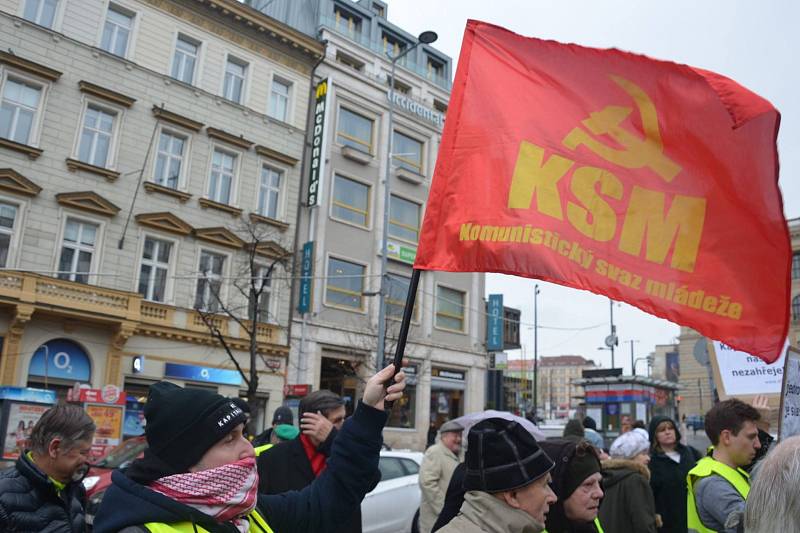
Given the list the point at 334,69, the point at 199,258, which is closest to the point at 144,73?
the point at 199,258

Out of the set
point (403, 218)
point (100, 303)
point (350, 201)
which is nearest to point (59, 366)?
point (100, 303)

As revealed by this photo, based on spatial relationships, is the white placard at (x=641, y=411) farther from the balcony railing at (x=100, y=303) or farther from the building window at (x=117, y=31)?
the building window at (x=117, y=31)

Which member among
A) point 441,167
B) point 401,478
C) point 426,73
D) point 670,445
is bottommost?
point 401,478

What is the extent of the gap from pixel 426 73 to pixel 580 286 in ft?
108

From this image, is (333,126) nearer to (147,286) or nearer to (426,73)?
(426,73)

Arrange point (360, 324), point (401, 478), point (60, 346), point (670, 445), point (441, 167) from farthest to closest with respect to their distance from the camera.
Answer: point (360, 324) → point (60, 346) → point (401, 478) → point (670, 445) → point (441, 167)

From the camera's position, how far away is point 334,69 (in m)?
29.6

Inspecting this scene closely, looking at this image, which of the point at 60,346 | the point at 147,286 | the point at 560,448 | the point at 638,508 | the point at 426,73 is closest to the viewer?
the point at 560,448

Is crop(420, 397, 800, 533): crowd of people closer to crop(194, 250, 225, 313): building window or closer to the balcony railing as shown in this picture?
the balcony railing

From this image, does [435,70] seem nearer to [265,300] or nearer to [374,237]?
[374,237]

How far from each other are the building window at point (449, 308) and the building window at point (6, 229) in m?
18.2

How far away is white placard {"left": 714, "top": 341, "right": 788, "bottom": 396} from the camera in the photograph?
22.0 ft

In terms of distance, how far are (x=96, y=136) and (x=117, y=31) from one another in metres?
4.01

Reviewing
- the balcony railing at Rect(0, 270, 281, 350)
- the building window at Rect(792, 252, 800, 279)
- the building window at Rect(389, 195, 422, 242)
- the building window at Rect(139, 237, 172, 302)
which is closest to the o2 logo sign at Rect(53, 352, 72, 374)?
the balcony railing at Rect(0, 270, 281, 350)
